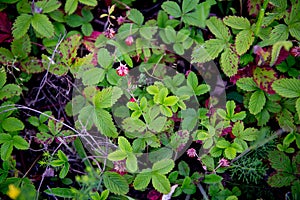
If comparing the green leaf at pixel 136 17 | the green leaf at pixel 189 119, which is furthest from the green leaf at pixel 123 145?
the green leaf at pixel 136 17

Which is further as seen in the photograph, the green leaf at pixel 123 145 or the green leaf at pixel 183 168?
the green leaf at pixel 183 168

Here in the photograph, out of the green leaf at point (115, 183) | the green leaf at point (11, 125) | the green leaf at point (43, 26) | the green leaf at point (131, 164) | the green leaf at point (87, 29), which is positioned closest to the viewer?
the green leaf at point (131, 164)

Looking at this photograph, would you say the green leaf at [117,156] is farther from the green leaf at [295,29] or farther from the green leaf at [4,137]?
the green leaf at [295,29]

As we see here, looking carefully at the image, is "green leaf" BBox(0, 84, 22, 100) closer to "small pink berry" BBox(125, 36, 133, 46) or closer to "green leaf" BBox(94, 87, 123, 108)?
"green leaf" BBox(94, 87, 123, 108)

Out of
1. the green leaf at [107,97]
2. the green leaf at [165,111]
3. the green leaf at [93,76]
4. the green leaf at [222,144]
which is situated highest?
the green leaf at [93,76]

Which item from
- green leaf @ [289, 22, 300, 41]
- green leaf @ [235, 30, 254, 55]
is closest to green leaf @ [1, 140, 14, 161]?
green leaf @ [235, 30, 254, 55]

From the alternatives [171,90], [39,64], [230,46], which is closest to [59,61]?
[39,64]
